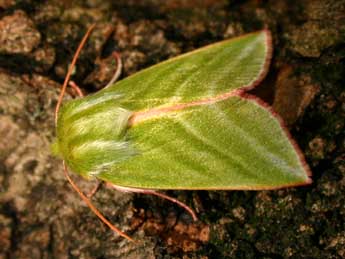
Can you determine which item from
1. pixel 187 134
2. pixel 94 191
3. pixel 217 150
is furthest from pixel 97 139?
pixel 217 150

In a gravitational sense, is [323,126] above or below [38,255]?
above

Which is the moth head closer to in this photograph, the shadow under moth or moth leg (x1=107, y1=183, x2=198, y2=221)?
the shadow under moth

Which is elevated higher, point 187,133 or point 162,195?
point 187,133

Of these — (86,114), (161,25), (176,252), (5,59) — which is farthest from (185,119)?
(5,59)

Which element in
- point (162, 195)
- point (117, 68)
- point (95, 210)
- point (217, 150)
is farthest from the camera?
point (117, 68)

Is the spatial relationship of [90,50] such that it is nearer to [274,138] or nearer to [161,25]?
[161,25]

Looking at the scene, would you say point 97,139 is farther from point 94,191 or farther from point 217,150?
point 217,150
